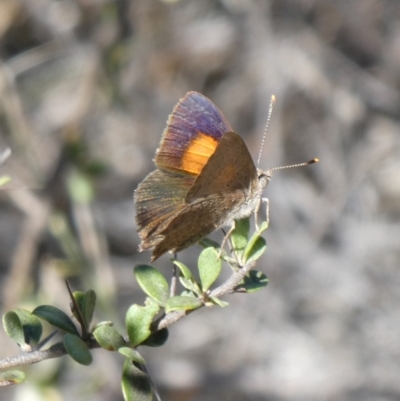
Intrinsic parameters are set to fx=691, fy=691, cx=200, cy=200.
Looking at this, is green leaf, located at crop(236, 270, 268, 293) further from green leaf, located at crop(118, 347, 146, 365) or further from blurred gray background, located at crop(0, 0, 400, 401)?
blurred gray background, located at crop(0, 0, 400, 401)

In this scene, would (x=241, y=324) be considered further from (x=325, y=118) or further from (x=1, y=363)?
(x=1, y=363)

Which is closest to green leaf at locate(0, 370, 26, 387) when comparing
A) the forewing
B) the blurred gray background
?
the forewing

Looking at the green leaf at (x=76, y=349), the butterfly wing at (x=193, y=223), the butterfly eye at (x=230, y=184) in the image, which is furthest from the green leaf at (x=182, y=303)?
the butterfly eye at (x=230, y=184)

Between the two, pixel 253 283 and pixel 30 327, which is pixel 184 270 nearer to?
pixel 253 283

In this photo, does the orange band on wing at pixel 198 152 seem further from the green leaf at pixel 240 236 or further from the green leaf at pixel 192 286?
the green leaf at pixel 192 286

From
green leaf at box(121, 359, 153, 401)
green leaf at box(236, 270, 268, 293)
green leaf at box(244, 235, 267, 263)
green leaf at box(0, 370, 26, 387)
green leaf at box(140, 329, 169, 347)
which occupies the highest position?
green leaf at box(244, 235, 267, 263)
